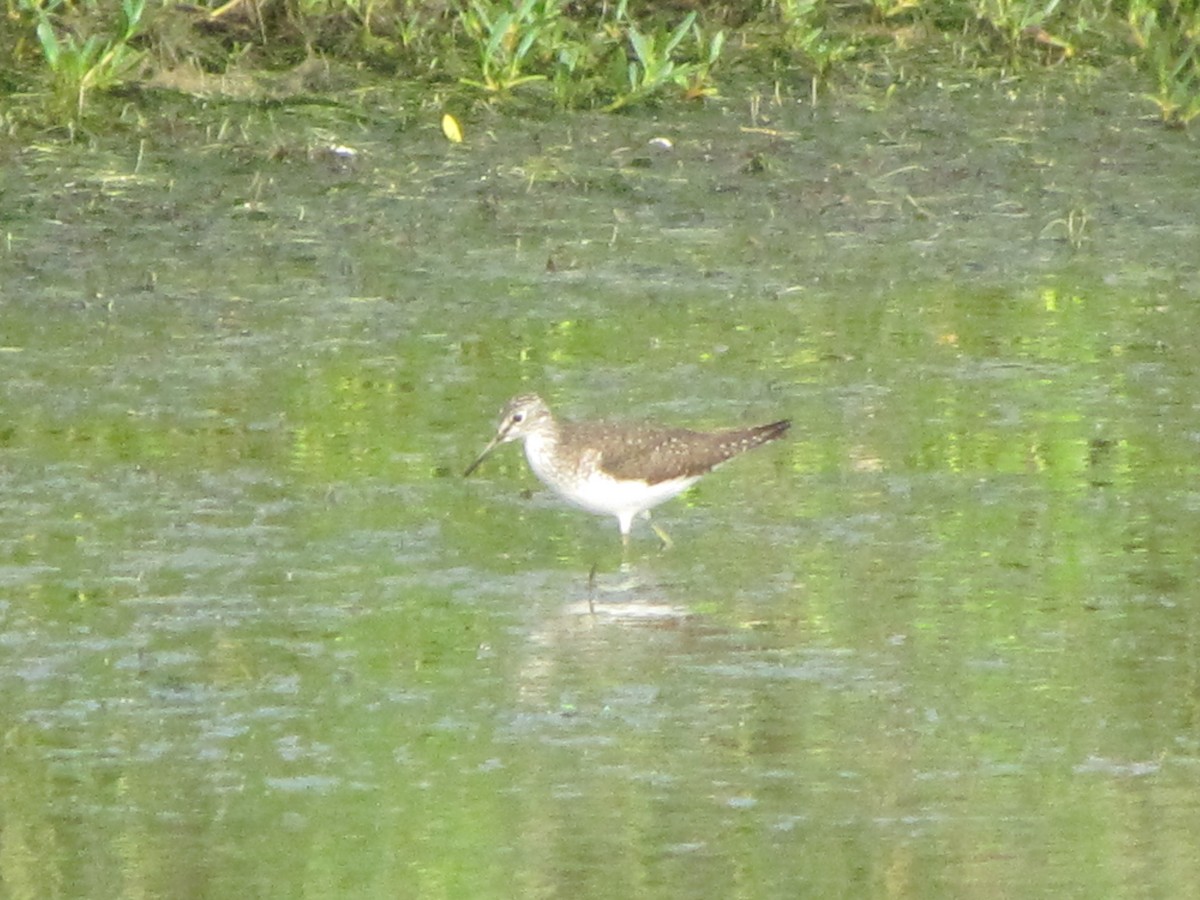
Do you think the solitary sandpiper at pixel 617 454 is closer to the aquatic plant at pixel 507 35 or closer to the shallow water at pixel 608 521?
the shallow water at pixel 608 521

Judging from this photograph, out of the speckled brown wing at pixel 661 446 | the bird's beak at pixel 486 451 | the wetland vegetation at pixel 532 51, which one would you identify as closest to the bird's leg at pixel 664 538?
the speckled brown wing at pixel 661 446

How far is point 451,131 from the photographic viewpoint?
37.8ft

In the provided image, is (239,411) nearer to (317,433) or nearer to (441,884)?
(317,433)

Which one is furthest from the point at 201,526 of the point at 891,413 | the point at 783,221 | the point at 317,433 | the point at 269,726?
the point at 783,221

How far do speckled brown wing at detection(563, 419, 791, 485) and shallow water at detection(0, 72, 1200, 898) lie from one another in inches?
7.4

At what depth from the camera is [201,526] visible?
7.60 metres

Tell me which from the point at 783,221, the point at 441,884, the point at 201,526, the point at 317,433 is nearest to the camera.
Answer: the point at 441,884

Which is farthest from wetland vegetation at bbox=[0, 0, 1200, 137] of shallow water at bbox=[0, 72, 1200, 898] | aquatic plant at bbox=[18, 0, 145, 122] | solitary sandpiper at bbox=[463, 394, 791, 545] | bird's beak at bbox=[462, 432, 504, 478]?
solitary sandpiper at bbox=[463, 394, 791, 545]

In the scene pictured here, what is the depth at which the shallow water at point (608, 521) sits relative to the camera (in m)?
5.44

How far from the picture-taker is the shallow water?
5438mm

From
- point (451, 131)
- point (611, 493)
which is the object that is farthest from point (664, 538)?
point (451, 131)

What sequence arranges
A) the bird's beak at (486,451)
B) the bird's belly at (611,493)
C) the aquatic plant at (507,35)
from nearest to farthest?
the bird's belly at (611,493), the bird's beak at (486,451), the aquatic plant at (507,35)

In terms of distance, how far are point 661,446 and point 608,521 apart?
0.50m

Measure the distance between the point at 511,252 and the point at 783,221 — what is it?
119 cm
